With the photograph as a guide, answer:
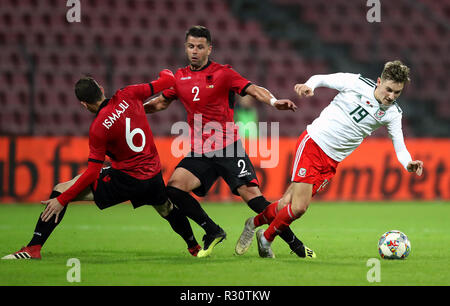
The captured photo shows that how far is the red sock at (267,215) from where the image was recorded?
6.39 m

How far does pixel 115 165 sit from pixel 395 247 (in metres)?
2.57

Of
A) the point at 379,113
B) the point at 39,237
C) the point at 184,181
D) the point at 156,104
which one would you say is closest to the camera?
the point at 39,237

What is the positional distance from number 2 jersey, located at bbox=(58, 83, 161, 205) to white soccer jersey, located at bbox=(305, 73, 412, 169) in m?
1.50

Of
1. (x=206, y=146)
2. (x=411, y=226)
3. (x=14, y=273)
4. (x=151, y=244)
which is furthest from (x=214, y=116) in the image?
(x=411, y=226)

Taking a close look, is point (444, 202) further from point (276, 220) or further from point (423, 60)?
point (276, 220)

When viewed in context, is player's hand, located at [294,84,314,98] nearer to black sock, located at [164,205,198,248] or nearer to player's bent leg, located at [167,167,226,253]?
player's bent leg, located at [167,167,226,253]

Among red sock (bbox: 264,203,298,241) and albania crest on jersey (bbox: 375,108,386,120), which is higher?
albania crest on jersey (bbox: 375,108,386,120)

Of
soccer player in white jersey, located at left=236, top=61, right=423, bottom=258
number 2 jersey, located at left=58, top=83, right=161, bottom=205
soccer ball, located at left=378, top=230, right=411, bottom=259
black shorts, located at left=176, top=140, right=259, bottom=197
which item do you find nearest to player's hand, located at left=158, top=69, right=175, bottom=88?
number 2 jersey, located at left=58, top=83, right=161, bottom=205

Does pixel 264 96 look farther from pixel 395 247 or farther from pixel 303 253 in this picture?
pixel 395 247

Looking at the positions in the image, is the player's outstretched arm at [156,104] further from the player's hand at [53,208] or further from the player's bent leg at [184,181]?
the player's hand at [53,208]

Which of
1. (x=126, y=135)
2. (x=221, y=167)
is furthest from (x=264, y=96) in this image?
(x=126, y=135)

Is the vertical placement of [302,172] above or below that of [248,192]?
above

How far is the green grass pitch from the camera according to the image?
516 centimetres

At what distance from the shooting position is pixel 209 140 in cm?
659
